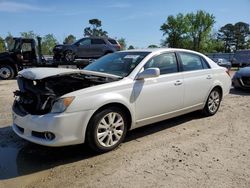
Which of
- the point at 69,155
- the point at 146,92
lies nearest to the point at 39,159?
the point at 69,155

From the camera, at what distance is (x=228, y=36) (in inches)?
4117

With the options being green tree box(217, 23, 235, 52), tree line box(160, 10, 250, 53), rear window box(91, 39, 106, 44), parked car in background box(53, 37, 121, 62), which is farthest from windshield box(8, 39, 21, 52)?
green tree box(217, 23, 235, 52)

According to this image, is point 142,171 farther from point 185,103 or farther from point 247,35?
point 247,35

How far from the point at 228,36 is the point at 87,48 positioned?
306ft

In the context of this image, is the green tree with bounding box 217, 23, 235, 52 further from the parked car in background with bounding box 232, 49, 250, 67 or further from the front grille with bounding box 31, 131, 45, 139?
the front grille with bounding box 31, 131, 45, 139

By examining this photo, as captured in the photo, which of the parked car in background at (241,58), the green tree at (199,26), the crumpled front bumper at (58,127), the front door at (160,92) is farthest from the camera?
the green tree at (199,26)

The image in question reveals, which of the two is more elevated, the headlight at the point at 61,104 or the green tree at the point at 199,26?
the green tree at the point at 199,26

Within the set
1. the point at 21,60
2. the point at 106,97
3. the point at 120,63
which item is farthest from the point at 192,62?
the point at 21,60

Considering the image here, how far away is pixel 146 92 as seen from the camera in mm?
5273

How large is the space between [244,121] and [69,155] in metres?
3.86

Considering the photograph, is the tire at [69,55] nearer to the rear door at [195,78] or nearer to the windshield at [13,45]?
the windshield at [13,45]

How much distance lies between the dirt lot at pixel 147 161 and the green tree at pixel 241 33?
103 meters

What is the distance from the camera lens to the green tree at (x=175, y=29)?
265ft

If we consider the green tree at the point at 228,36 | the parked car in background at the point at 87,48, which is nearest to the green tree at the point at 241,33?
the green tree at the point at 228,36
